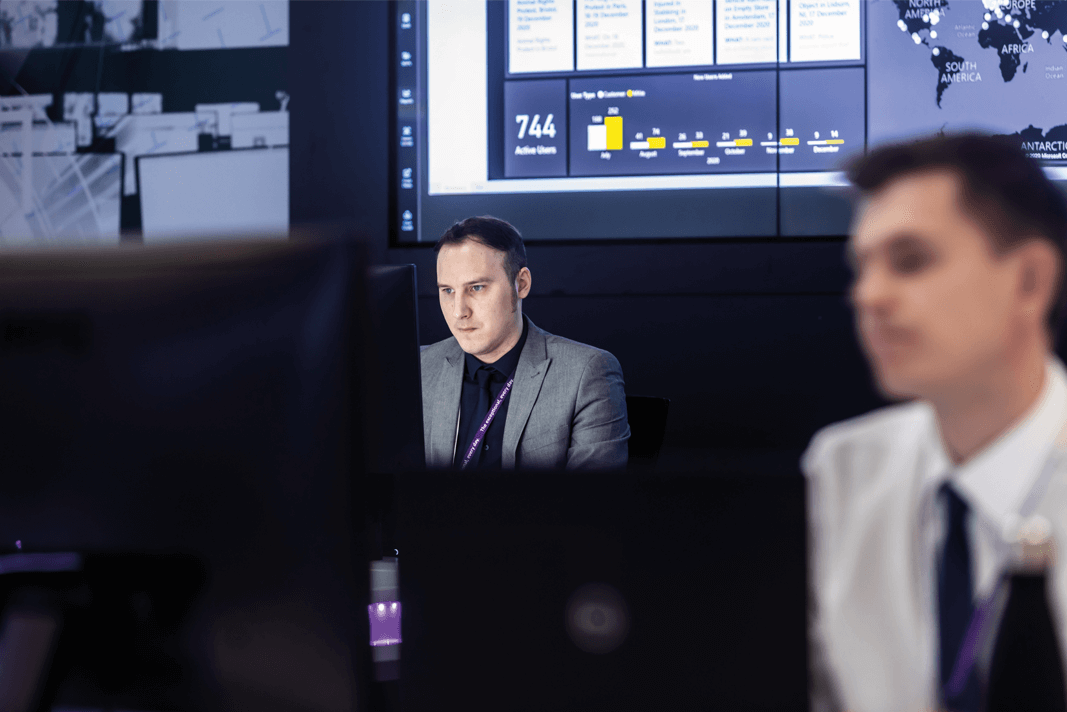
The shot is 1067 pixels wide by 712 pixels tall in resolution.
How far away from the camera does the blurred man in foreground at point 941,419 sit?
1.43 ft

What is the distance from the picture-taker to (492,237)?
1952 millimetres

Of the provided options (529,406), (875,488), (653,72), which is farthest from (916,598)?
(653,72)

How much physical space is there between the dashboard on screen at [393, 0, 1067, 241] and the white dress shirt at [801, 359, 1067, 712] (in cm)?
195

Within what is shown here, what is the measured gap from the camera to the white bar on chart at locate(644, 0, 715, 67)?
2285 millimetres

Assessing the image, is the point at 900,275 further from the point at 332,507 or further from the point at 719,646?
the point at 332,507

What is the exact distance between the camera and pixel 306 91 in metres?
2.54

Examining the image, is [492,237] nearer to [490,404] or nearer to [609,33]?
[490,404]

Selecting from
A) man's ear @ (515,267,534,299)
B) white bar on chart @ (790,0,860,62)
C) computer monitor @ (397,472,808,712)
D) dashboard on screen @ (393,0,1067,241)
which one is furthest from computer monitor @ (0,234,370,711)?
white bar on chart @ (790,0,860,62)

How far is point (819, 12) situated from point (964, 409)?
7.13ft

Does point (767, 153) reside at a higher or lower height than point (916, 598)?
higher

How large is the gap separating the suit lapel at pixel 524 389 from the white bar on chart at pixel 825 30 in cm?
122

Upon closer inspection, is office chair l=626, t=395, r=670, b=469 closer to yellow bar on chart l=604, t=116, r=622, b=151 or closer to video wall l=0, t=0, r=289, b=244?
yellow bar on chart l=604, t=116, r=622, b=151

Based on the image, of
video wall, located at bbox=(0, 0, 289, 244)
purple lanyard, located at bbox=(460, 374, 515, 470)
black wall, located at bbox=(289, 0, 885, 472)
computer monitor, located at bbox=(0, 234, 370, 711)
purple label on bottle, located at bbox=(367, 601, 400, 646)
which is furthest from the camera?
video wall, located at bbox=(0, 0, 289, 244)

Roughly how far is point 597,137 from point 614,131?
6cm
